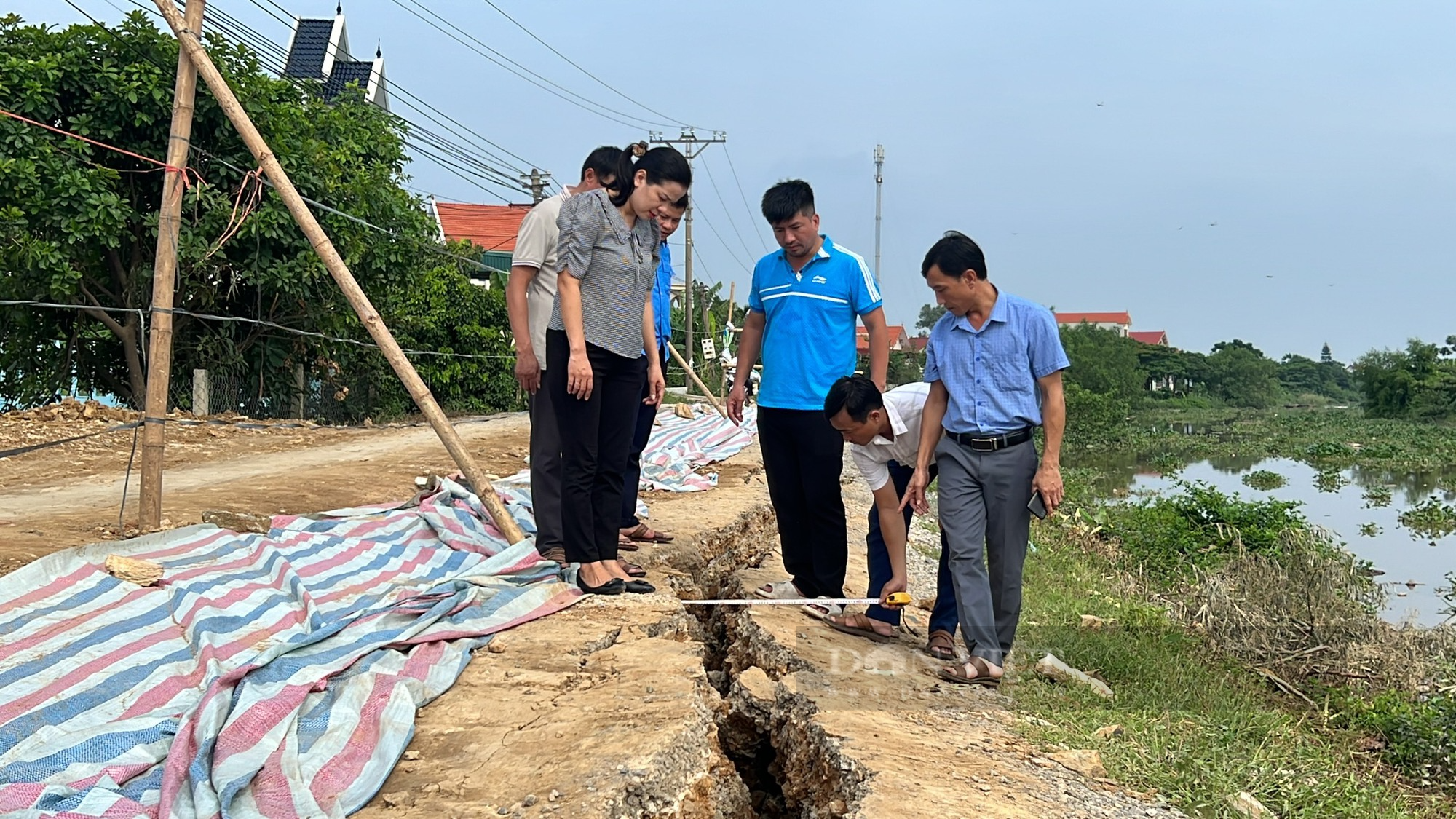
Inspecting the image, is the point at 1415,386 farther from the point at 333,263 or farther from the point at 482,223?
the point at 333,263

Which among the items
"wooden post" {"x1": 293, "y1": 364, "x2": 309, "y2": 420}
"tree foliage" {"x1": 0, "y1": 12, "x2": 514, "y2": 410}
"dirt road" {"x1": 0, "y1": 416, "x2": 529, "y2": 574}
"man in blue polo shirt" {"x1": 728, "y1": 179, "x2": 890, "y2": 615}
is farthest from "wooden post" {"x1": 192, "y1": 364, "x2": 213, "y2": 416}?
"man in blue polo shirt" {"x1": 728, "y1": 179, "x2": 890, "y2": 615}

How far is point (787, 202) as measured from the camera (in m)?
3.51

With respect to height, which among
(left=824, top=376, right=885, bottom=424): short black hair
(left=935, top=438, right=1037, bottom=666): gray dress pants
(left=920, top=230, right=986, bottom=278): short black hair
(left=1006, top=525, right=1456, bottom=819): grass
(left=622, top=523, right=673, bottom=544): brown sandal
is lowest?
(left=1006, top=525, right=1456, bottom=819): grass

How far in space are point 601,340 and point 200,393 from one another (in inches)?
321

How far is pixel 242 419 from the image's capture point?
33.9 ft

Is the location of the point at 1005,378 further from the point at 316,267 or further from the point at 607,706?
the point at 316,267

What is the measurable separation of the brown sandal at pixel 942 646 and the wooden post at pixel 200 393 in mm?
8825

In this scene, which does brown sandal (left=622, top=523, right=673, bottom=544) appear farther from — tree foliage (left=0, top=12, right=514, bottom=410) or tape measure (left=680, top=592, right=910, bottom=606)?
tree foliage (left=0, top=12, right=514, bottom=410)

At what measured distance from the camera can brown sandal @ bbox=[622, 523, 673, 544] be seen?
16.2 feet

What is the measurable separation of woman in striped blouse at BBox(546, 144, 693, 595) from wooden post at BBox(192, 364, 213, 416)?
25.9ft

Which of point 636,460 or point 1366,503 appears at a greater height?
point 636,460

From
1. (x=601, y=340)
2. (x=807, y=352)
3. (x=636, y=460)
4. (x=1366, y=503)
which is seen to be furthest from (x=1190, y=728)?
(x=1366, y=503)

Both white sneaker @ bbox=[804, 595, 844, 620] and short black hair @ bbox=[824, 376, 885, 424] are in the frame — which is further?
white sneaker @ bbox=[804, 595, 844, 620]

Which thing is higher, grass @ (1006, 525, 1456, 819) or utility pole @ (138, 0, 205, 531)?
utility pole @ (138, 0, 205, 531)
